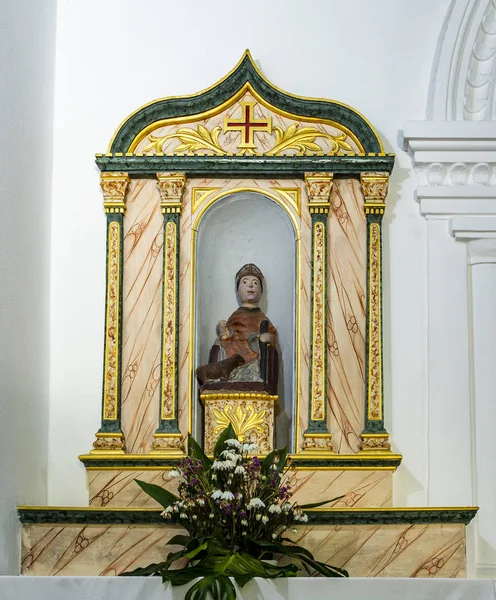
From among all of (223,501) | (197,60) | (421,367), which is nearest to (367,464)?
(421,367)

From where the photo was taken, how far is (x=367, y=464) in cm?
693

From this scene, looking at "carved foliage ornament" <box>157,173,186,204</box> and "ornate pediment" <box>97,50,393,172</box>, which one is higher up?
"ornate pediment" <box>97,50,393,172</box>

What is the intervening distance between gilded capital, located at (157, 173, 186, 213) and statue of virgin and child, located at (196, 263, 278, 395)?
0.54m

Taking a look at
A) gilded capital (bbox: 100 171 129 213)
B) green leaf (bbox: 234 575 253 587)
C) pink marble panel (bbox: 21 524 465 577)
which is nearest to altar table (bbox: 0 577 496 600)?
green leaf (bbox: 234 575 253 587)

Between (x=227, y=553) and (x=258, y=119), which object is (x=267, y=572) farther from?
(x=258, y=119)

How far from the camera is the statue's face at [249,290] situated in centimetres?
739

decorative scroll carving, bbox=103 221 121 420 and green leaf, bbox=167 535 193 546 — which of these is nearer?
green leaf, bbox=167 535 193 546

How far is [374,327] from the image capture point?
7152 millimetres

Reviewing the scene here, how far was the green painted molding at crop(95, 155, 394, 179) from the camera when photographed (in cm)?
732

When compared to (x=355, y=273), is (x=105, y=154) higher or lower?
higher

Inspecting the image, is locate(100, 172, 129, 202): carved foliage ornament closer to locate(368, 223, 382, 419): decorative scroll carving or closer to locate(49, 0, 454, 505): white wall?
locate(49, 0, 454, 505): white wall

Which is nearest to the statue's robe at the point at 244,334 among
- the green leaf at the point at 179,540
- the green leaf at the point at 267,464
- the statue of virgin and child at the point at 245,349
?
the statue of virgin and child at the point at 245,349

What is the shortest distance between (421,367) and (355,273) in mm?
634

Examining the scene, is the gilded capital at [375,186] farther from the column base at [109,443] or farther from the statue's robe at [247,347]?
the column base at [109,443]
